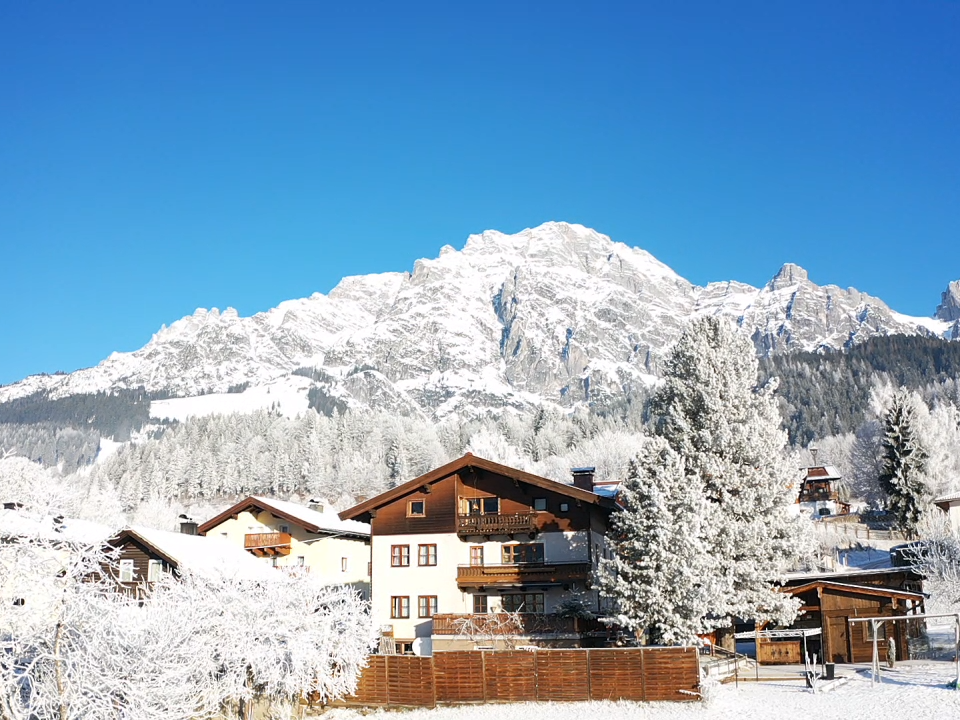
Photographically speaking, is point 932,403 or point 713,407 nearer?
point 713,407

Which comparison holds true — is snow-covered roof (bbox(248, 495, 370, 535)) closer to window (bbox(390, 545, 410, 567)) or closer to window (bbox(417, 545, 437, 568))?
window (bbox(390, 545, 410, 567))

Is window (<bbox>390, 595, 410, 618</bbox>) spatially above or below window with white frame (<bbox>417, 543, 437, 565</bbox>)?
below

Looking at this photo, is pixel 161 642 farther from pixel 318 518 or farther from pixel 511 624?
pixel 318 518

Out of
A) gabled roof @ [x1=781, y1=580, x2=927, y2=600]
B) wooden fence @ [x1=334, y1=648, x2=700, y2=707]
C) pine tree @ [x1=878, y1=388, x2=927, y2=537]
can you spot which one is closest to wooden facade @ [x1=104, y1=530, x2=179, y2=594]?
wooden fence @ [x1=334, y1=648, x2=700, y2=707]

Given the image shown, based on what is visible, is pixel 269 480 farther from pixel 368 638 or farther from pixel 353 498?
pixel 368 638

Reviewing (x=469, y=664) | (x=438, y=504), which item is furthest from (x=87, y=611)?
(x=438, y=504)

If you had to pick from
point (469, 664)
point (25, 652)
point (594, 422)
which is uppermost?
point (594, 422)

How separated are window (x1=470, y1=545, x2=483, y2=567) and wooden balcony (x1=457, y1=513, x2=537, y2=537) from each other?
3.12ft

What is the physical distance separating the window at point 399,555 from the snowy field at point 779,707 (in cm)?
1426

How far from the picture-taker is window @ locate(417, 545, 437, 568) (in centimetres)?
4634

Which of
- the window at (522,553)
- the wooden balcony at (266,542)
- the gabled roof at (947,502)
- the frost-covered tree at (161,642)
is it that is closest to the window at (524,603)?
the window at (522,553)

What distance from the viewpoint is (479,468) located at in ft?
154

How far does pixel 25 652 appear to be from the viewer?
19281 mm

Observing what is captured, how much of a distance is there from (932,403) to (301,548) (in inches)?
5899
